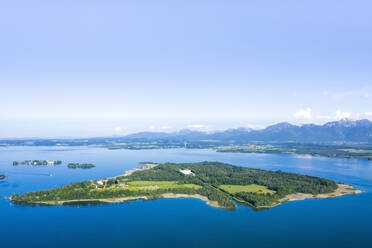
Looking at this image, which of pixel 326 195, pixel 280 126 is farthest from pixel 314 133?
pixel 326 195

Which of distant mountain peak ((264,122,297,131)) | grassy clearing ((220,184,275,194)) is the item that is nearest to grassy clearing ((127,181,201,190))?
grassy clearing ((220,184,275,194))

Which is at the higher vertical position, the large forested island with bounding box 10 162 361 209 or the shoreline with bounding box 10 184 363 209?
the large forested island with bounding box 10 162 361 209

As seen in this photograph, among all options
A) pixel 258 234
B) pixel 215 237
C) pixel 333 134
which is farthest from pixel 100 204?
pixel 333 134

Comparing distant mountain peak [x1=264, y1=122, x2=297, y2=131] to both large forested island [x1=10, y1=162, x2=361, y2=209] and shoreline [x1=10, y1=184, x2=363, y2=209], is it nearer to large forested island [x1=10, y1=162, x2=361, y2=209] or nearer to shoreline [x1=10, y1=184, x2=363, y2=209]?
large forested island [x1=10, y1=162, x2=361, y2=209]

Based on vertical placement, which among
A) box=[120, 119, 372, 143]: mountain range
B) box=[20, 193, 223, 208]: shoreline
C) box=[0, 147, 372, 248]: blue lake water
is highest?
box=[120, 119, 372, 143]: mountain range

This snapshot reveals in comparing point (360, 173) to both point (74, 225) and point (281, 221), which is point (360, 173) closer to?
point (281, 221)

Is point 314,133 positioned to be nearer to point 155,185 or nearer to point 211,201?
point 155,185

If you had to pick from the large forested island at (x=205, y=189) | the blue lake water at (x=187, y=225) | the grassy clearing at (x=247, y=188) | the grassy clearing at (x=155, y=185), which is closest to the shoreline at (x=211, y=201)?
the large forested island at (x=205, y=189)
